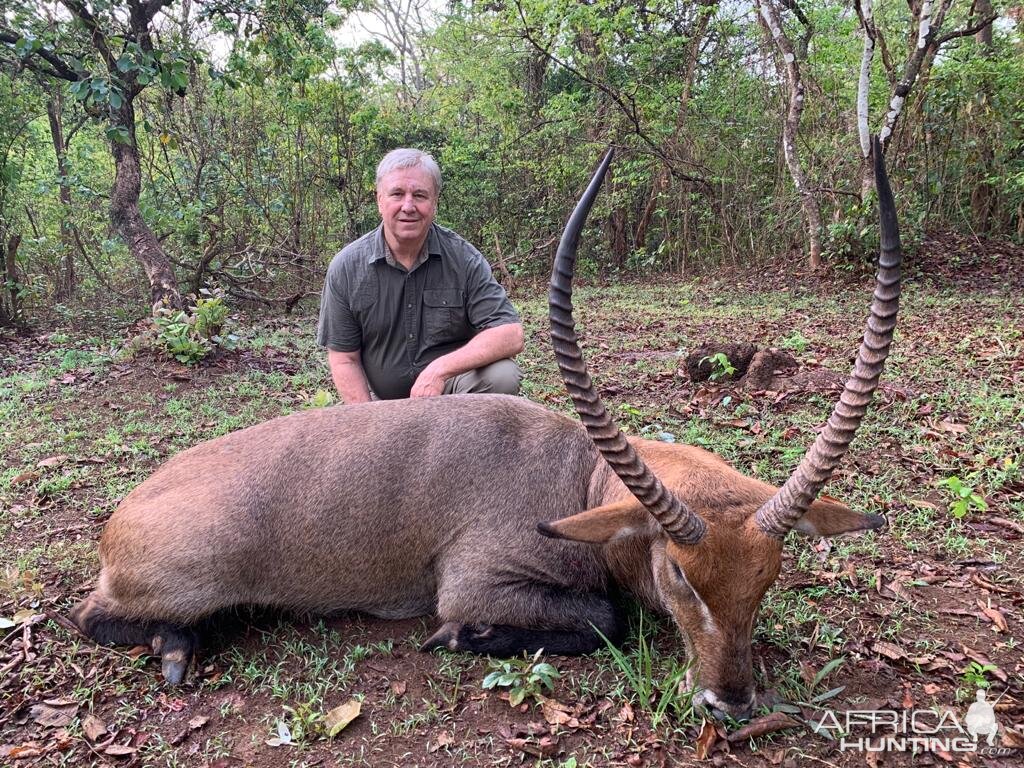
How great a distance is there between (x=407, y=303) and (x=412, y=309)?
0.06 metres

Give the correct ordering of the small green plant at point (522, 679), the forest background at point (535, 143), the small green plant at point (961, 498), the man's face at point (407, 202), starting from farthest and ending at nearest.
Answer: the forest background at point (535, 143) < the man's face at point (407, 202) < the small green plant at point (961, 498) < the small green plant at point (522, 679)

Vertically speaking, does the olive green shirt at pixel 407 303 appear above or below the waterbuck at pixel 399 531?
above

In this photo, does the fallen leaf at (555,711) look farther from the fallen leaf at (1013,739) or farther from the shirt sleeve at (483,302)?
the shirt sleeve at (483,302)

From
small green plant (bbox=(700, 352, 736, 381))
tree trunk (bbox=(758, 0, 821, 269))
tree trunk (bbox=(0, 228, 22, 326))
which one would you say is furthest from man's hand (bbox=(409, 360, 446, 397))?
tree trunk (bbox=(0, 228, 22, 326))

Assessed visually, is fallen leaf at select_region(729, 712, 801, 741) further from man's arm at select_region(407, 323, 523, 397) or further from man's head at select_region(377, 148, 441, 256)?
man's head at select_region(377, 148, 441, 256)

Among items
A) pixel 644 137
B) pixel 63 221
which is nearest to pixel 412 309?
pixel 644 137

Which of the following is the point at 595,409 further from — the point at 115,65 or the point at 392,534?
the point at 115,65

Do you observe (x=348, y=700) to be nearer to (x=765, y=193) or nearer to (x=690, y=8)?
(x=765, y=193)

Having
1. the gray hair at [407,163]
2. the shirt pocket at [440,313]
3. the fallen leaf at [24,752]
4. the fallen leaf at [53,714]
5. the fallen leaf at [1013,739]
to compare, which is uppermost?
the gray hair at [407,163]

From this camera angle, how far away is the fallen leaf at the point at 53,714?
2.99 m

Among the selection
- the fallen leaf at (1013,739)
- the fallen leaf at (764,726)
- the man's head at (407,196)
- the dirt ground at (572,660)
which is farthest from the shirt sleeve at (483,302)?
the fallen leaf at (1013,739)

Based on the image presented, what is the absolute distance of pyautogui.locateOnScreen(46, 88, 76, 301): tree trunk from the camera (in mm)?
11996

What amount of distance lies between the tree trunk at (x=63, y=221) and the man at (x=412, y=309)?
29.4 feet

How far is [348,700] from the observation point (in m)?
Answer: 3.05
